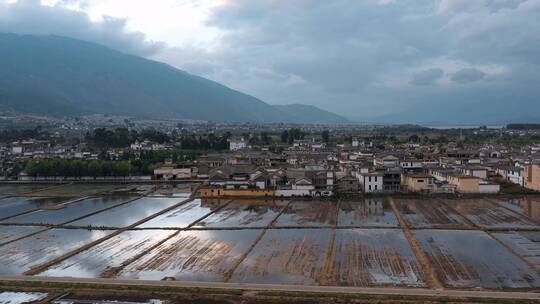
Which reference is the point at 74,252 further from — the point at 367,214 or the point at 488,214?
the point at 488,214

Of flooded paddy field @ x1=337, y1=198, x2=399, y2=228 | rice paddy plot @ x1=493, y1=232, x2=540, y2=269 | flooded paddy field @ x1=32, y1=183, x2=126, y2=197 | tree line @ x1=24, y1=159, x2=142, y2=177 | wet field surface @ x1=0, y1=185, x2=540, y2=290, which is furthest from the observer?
tree line @ x1=24, y1=159, x2=142, y2=177

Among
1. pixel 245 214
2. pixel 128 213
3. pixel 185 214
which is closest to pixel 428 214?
pixel 245 214

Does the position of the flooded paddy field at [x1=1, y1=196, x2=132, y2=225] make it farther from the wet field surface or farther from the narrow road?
the narrow road

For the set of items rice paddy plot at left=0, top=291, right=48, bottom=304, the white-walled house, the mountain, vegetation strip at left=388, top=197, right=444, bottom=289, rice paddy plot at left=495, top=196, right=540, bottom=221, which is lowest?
rice paddy plot at left=0, top=291, right=48, bottom=304

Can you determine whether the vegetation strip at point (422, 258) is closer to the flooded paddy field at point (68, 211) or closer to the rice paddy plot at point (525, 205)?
the rice paddy plot at point (525, 205)

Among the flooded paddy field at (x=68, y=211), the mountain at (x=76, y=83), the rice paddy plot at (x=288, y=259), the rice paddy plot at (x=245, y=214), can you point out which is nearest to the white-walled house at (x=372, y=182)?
the rice paddy plot at (x=245, y=214)

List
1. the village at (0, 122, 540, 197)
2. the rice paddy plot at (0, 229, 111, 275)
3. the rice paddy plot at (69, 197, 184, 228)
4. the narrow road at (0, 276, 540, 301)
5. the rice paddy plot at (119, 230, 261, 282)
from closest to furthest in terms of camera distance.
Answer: the narrow road at (0, 276, 540, 301) → the rice paddy plot at (119, 230, 261, 282) → the rice paddy plot at (0, 229, 111, 275) → the rice paddy plot at (69, 197, 184, 228) → the village at (0, 122, 540, 197)

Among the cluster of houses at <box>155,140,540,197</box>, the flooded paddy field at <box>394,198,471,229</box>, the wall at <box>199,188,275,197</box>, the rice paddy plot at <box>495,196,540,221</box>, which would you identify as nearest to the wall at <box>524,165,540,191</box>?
the cluster of houses at <box>155,140,540,197</box>
